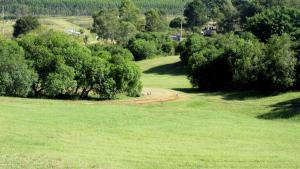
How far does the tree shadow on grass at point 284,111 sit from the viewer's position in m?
38.7

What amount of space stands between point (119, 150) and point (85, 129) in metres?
6.19

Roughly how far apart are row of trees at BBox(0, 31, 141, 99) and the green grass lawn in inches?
127

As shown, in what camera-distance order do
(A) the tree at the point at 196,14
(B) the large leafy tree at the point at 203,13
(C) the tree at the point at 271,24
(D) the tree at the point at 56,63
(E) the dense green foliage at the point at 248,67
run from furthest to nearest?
(A) the tree at the point at 196,14, (B) the large leafy tree at the point at 203,13, (C) the tree at the point at 271,24, (E) the dense green foliage at the point at 248,67, (D) the tree at the point at 56,63

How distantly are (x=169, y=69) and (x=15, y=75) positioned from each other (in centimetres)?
4054

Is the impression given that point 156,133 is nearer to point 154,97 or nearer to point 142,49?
point 154,97

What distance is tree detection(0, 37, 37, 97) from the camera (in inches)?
1705

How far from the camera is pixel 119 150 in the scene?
2448 cm

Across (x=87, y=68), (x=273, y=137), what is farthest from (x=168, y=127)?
(x=87, y=68)

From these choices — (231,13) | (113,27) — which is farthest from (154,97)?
(231,13)

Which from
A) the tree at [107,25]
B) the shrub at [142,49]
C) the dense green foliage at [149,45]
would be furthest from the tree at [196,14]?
the shrub at [142,49]

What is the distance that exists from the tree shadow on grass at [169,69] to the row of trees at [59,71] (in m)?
31.6

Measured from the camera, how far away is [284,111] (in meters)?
39.6

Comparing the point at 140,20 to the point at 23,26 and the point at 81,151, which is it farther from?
the point at 81,151

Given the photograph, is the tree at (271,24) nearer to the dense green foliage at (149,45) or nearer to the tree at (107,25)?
the dense green foliage at (149,45)
